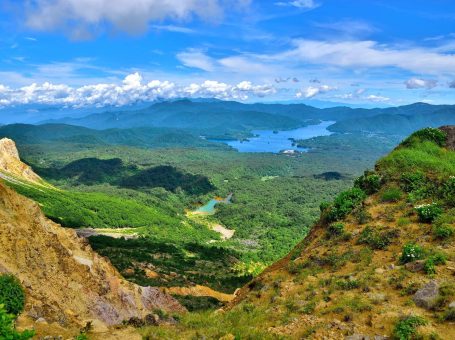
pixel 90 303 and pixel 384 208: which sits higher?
pixel 384 208

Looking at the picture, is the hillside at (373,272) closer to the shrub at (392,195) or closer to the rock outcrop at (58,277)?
the shrub at (392,195)

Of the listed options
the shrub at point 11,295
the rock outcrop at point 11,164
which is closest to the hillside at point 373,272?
the shrub at point 11,295

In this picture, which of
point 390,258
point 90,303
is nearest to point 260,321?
point 390,258

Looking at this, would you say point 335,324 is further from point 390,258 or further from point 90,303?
point 90,303

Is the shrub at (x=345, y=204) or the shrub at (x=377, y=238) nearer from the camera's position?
the shrub at (x=377, y=238)

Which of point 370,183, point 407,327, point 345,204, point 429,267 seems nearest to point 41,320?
point 407,327

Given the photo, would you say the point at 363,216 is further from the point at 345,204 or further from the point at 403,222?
the point at 403,222

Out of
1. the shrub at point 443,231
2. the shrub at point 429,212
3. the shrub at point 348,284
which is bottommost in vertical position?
the shrub at point 348,284
